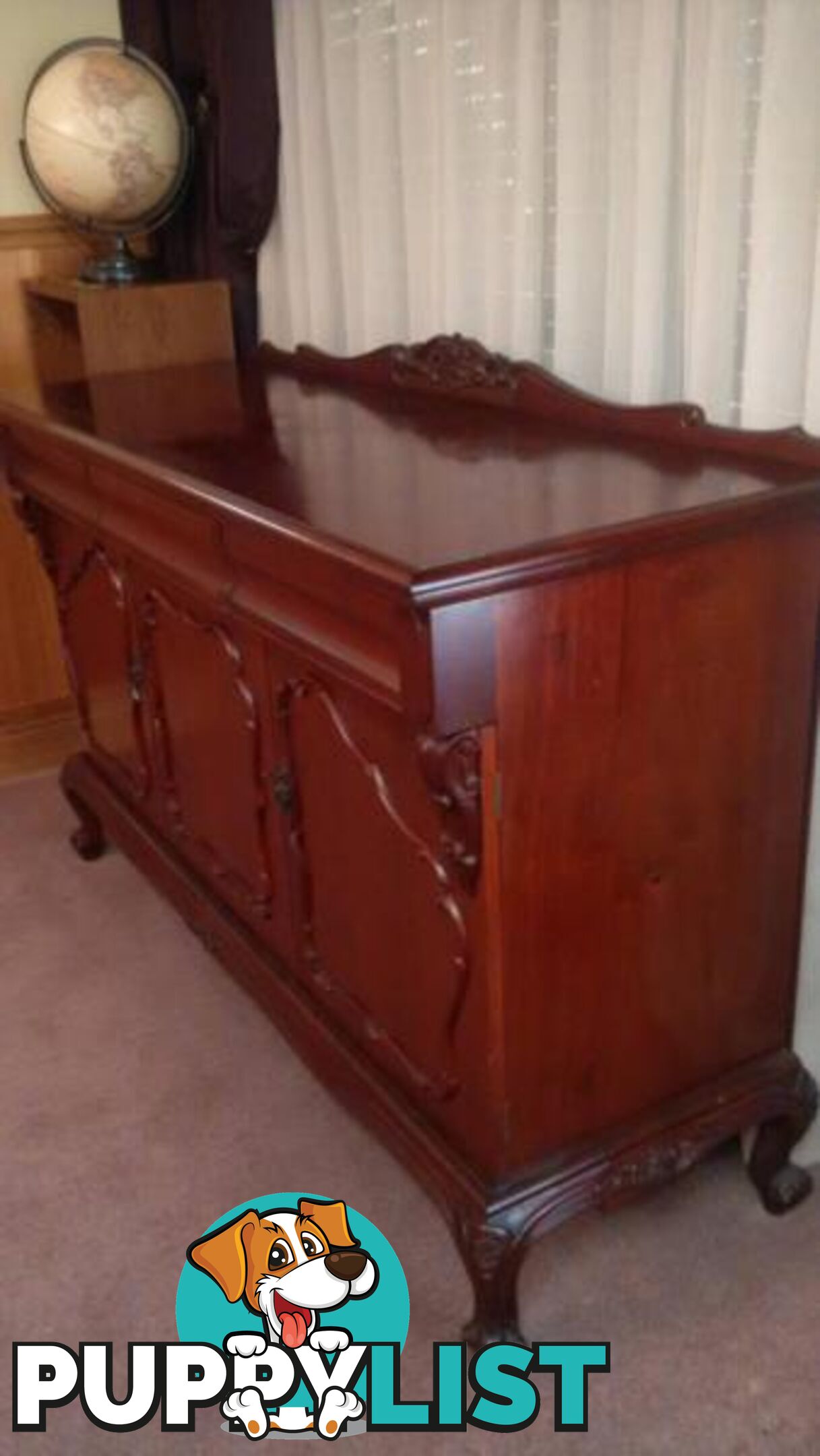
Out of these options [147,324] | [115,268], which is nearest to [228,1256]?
[147,324]

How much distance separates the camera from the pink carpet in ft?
4.25

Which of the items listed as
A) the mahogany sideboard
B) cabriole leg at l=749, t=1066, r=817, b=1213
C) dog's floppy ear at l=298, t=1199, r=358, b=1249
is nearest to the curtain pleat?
the mahogany sideboard

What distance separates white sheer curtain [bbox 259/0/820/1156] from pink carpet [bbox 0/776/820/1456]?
0.26m

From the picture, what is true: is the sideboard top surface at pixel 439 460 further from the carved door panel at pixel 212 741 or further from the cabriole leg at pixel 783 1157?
the cabriole leg at pixel 783 1157

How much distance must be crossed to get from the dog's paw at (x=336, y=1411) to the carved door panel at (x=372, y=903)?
33cm

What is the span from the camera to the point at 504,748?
42.2 inches

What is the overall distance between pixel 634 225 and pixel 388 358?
484mm

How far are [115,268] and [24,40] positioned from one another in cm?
54

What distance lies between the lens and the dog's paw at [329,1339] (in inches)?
51.1

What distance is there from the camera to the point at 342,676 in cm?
116

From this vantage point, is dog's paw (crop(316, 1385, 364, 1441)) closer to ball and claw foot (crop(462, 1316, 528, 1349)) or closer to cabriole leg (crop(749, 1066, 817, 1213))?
ball and claw foot (crop(462, 1316, 528, 1349))

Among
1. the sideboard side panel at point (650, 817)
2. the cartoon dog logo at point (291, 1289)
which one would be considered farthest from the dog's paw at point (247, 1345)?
the sideboard side panel at point (650, 817)

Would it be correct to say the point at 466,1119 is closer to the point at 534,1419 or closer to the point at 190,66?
the point at 534,1419

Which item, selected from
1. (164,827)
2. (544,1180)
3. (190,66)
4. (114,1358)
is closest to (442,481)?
(544,1180)
